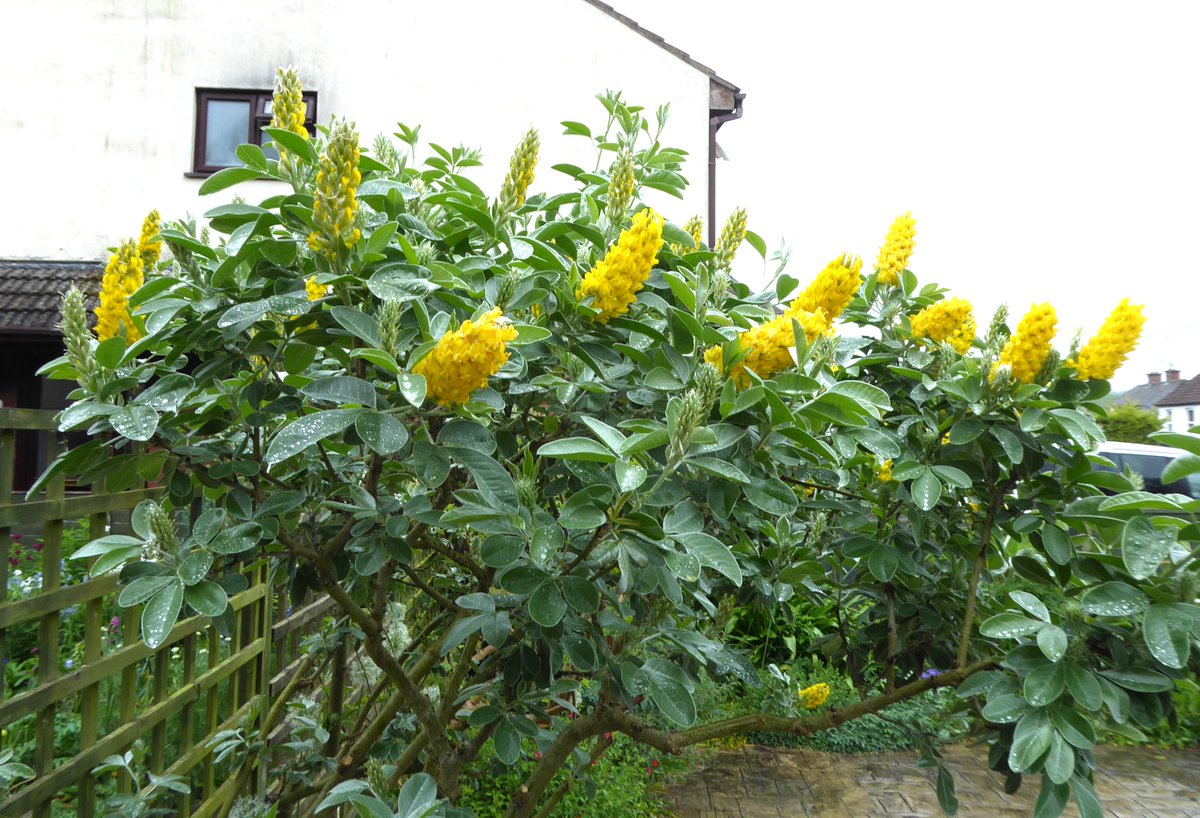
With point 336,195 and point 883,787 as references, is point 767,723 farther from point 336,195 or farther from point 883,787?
point 883,787

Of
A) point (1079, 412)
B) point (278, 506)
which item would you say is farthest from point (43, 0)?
point (1079, 412)

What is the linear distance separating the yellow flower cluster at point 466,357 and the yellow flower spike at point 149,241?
0.61 m

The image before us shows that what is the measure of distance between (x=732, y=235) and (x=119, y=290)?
109 cm

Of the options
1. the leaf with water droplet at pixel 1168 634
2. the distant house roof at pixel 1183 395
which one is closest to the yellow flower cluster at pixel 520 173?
the leaf with water droplet at pixel 1168 634

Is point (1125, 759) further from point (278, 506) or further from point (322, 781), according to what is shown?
point (278, 506)

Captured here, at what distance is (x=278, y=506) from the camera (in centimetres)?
152

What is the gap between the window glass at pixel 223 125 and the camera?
9914 mm

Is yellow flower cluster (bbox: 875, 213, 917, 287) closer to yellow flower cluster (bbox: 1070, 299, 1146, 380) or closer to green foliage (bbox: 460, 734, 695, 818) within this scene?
yellow flower cluster (bbox: 1070, 299, 1146, 380)

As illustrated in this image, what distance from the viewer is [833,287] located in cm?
150

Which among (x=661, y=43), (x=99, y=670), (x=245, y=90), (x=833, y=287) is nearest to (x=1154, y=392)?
(x=661, y=43)

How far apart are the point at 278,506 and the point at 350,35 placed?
32.0ft

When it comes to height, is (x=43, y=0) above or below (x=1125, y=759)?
above

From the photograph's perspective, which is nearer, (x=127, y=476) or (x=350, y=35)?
(x=127, y=476)

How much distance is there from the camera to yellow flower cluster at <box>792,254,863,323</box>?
150 centimetres
